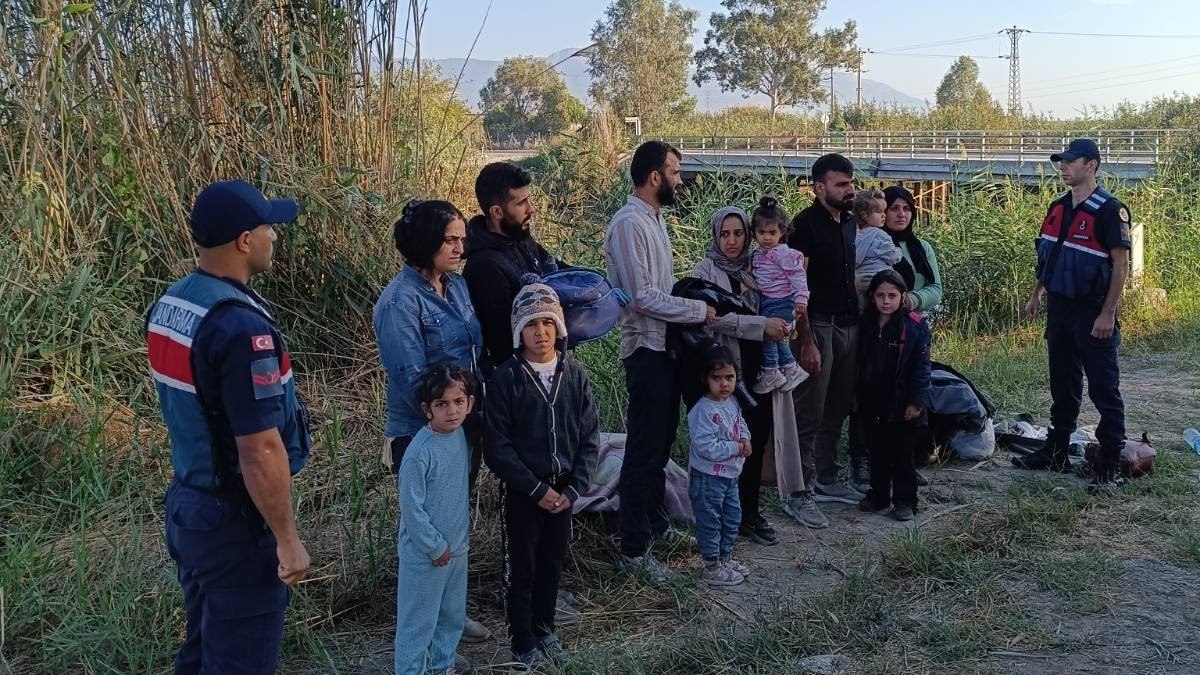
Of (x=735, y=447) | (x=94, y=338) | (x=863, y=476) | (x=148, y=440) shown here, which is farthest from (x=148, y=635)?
(x=863, y=476)

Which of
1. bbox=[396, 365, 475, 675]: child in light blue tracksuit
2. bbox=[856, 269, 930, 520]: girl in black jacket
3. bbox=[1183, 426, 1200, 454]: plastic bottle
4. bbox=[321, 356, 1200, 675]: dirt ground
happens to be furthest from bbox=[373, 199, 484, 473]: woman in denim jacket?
bbox=[1183, 426, 1200, 454]: plastic bottle

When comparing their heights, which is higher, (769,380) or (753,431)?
(769,380)

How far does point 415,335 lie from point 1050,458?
401 centimetres

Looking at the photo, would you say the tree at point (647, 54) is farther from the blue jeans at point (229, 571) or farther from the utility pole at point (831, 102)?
the blue jeans at point (229, 571)

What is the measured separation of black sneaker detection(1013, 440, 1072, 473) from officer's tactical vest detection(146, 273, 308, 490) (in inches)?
180

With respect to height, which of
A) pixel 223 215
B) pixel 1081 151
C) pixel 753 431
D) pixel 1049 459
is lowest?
pixel 1049 459

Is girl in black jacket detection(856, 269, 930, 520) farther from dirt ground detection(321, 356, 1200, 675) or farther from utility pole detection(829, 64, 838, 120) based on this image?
utility pole detection(829, 64, 838, 120)

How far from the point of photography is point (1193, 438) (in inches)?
224

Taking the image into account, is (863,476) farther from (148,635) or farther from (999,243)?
(999,243)

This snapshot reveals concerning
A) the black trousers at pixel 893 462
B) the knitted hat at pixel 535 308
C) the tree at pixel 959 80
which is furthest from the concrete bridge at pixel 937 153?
the tree at pixel 959 80

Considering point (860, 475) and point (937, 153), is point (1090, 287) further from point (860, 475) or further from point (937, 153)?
point (937, 153)

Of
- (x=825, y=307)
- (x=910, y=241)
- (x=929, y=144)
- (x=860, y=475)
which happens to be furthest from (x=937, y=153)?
(x=825, y=307)

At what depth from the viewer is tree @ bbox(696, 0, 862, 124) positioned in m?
58.8

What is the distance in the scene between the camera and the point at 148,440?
15.4ft
